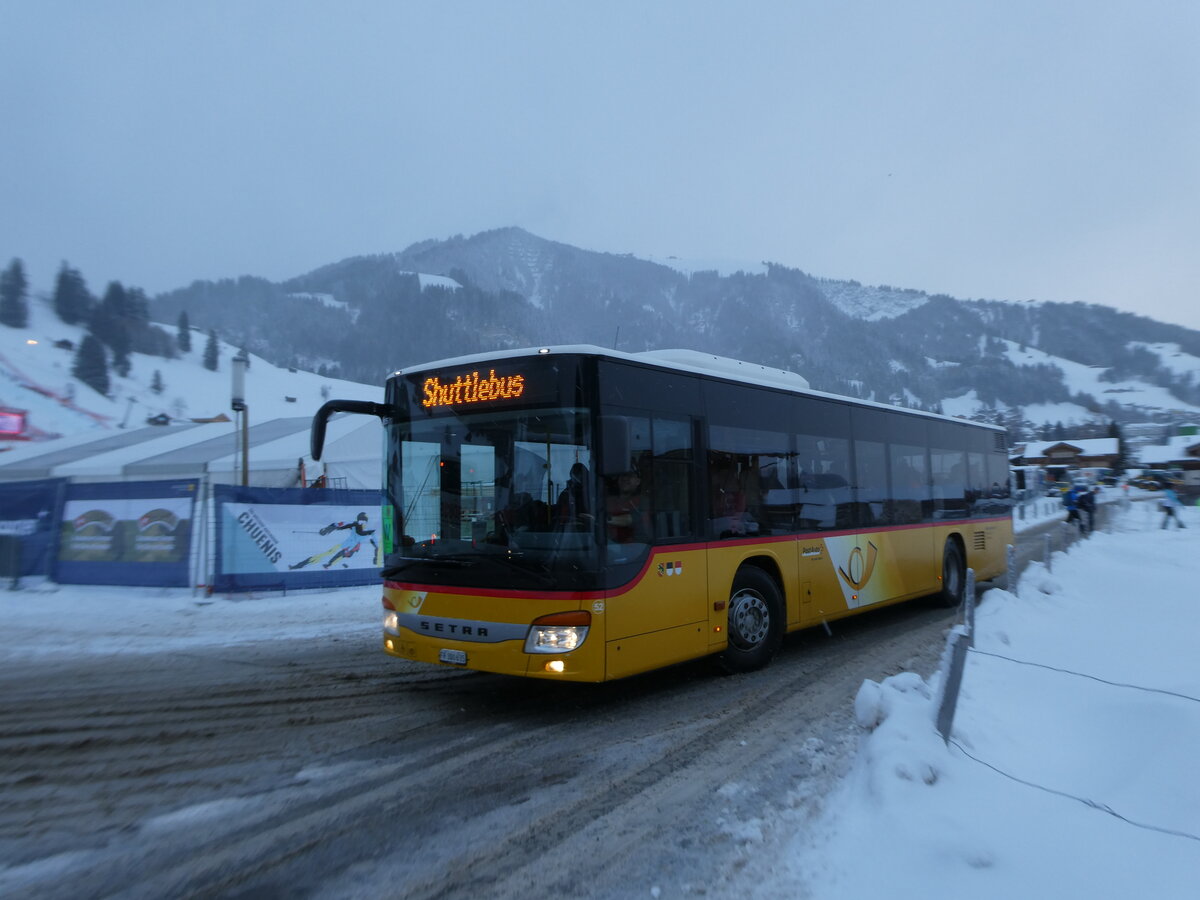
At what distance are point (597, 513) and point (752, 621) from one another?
2631mm

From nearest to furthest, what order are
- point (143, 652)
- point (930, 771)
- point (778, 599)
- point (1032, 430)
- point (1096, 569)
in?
point (930, 771) < point (778, 599) < point (143, 652) < point (1096, 569) < point (1032, 430)

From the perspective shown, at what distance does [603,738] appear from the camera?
551 centimetres

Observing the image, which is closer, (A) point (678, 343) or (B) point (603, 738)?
(B) point (603, 738)

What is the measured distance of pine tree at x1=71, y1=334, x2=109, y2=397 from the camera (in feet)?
250

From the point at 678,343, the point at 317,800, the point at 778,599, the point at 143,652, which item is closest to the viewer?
the point at 317,800

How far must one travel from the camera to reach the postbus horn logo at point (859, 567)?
29.0 ft

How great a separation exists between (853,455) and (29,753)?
28.0 ft

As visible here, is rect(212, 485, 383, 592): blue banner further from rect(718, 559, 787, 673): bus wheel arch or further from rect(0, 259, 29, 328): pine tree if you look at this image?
rect(0, 259, 29, 328): pine tree

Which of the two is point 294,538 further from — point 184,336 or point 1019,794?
point 184,336

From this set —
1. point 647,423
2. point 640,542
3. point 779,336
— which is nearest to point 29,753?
point 640,542

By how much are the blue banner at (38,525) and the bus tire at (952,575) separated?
15.2m

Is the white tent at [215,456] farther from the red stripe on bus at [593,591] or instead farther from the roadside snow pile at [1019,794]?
the roadside snow pile at [1019,794]

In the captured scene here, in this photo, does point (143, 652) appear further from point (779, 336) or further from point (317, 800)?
point (779, 336)

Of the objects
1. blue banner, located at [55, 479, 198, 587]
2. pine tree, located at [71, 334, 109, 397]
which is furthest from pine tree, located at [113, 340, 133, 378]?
blue banner, located at [55, 479, 198, 587]
